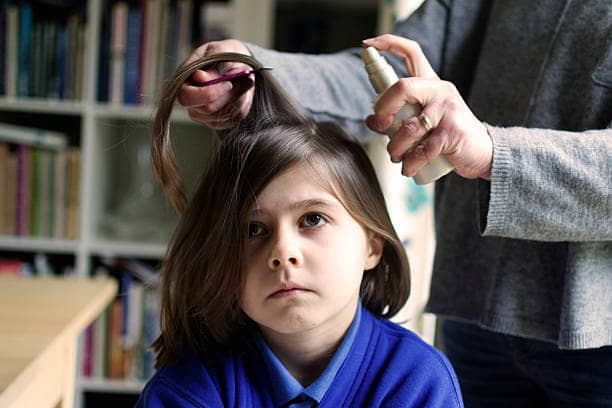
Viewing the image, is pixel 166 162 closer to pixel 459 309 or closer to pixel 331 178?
pixel 331 178

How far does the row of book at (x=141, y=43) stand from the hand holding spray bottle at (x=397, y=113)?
1.63 m

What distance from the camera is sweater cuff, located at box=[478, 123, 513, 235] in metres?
0.75

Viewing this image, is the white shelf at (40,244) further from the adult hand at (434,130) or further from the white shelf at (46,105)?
the adult hand at (434,130)

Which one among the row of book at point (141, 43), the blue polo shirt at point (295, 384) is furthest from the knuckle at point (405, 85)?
the row of book at point (141, 43)

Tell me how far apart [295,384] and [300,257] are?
0.50ft

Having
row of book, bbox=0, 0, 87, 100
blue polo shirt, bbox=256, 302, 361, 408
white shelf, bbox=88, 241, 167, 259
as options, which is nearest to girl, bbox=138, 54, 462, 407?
blue polo shirt, bbox=256, 302, 361, 408

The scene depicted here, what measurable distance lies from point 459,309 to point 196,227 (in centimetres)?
38

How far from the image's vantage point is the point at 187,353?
2.98 feet

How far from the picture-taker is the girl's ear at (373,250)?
0.95 m

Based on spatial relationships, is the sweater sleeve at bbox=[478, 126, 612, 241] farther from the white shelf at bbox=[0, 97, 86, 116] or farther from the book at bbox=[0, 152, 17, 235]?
the book at bbox=[0, 152, 17, 235]

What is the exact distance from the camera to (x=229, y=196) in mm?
873

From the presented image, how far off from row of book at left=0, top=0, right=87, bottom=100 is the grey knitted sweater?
152 centimetres

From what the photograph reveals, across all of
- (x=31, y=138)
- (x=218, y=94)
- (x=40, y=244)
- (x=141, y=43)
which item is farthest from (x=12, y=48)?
(x=218, y=94)

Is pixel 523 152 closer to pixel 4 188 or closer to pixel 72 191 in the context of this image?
pixel 72 191
